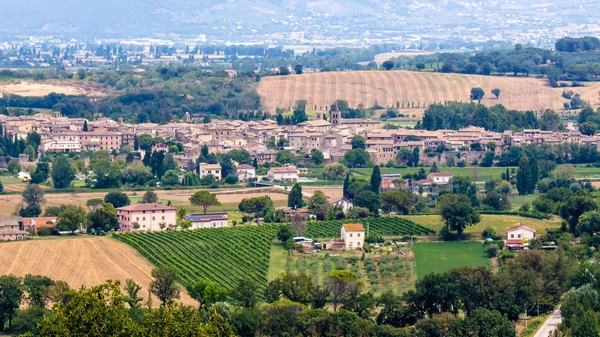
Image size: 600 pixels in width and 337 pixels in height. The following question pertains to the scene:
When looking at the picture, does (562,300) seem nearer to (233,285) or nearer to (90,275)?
(233,285)

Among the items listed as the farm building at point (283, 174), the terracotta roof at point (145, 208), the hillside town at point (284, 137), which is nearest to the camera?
the terracotta roof at point (145, 208)

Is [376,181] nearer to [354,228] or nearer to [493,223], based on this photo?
[493,223]

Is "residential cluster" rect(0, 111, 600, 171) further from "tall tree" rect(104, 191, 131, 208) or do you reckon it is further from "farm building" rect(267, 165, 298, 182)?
"tall tree" rect(104, 191, 131, 208)

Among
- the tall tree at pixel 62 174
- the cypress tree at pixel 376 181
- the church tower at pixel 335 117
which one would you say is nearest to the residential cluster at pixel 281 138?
the church tower at pixel 335 117

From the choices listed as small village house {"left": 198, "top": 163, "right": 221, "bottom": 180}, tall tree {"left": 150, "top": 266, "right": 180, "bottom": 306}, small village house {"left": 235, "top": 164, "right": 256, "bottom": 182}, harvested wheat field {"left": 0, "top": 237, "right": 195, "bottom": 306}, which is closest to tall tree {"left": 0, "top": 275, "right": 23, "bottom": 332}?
harvested wheat field {"left": 0, "top": 237, "right": 195, "bottom": 306}

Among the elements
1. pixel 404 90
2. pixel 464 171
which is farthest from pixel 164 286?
pixel 404 90

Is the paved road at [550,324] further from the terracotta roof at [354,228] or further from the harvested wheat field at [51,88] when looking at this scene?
the harvested wheat field at [51,88]

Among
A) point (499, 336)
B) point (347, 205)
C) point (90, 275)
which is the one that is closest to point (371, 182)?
point (347, 205)
